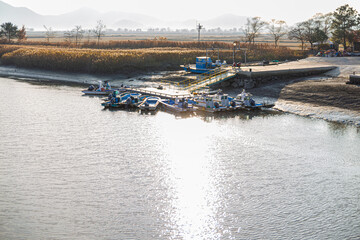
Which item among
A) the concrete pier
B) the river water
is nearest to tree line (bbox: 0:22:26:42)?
the river water

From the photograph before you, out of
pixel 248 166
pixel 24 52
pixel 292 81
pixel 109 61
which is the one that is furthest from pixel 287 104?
pixel 24 52

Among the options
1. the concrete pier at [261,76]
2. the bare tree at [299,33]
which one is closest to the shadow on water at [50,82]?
the concrete pier at [261,76]

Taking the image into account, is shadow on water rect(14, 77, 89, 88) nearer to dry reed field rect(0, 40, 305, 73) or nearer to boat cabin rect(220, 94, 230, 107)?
dry reed field rect(0, 40, 305, 73)

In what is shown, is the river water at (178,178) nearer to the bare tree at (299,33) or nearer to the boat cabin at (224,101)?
the boat cabin at (224,101)

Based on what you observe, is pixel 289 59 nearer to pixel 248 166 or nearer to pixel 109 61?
pixel 109 61

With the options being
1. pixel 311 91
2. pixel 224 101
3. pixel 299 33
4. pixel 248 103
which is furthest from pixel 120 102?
pixel 299 33

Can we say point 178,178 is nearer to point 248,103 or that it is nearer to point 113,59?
point 248,103
